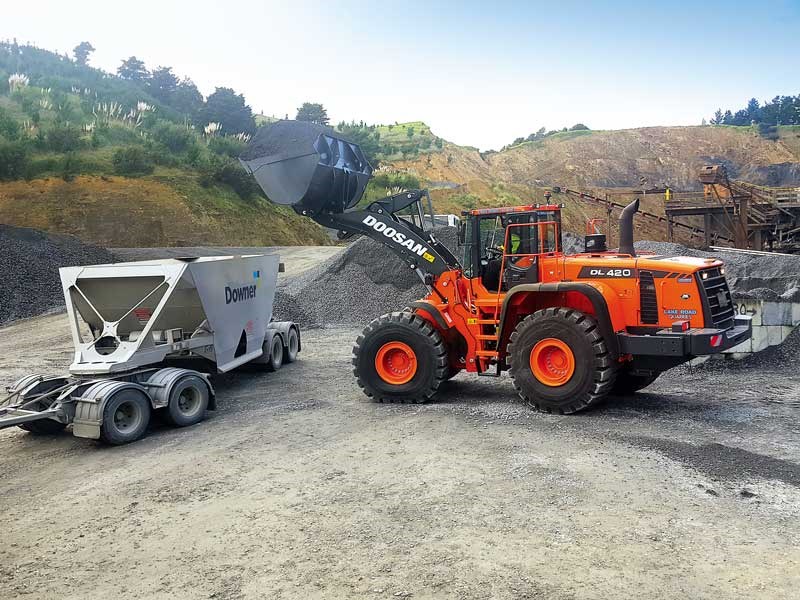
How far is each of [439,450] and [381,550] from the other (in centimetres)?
198

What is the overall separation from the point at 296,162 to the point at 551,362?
3841mm

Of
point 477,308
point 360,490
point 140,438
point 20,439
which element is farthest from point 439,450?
point 20,439

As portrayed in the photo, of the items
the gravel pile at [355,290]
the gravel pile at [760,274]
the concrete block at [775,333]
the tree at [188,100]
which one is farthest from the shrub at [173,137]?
the concrete block at [775,333]

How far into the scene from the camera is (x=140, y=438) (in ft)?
23.1

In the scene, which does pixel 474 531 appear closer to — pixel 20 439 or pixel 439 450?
pixel 439 450

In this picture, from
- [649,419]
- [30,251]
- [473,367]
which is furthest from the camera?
[30,251]

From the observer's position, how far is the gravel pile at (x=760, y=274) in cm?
1012

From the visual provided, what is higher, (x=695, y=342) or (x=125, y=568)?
(x=695, y=342)

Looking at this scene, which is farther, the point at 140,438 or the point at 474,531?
the point at 140,438

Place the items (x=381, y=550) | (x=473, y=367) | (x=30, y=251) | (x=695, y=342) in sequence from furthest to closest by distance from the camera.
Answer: (x=30, y=251)
(x=473, y=367)
(x=695, y=342)
(x=381, y=550)

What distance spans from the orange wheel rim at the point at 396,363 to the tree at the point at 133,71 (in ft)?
175

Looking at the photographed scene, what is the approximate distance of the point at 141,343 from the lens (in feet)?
25.2

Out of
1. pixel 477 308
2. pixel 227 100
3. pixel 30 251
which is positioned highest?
pixel 227 100

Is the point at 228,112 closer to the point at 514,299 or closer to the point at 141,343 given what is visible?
the point at 141,343
